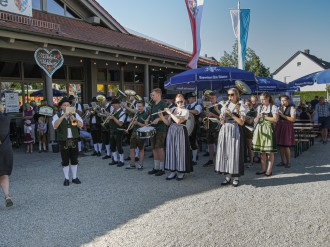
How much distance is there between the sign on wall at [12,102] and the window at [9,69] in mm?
788

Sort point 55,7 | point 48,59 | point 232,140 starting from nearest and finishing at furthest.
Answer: point 232,140, point 48,59, point 55,7

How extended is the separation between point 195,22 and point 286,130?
7.10 m

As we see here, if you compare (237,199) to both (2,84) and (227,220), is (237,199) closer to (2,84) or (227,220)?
(227,220)

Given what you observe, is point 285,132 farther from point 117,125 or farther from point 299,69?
point 299,69

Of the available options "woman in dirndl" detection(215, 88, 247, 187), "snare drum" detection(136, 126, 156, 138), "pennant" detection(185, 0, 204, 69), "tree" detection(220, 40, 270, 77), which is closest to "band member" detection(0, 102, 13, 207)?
"snare drum" detection(136, 126, 156, 138)

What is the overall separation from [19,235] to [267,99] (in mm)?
4997

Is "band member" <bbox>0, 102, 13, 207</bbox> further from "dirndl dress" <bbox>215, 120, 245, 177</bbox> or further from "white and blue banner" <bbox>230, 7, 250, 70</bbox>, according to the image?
"white and blue banner" <bbox>230, 7, 250, 70</bbox>

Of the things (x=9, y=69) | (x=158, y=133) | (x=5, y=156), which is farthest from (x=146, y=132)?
(x=9, y=69)

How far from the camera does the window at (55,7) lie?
13525 mm

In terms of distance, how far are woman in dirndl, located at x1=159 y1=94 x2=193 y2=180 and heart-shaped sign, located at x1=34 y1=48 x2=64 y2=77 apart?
15.8 ft

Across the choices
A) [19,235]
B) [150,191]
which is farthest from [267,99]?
[19,235]

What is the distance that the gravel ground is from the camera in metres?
3.50

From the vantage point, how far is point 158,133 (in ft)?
21.3

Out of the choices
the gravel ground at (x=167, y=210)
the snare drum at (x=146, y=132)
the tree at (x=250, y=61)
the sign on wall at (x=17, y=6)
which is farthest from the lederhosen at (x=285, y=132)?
the tree at (x=250, y=61)
